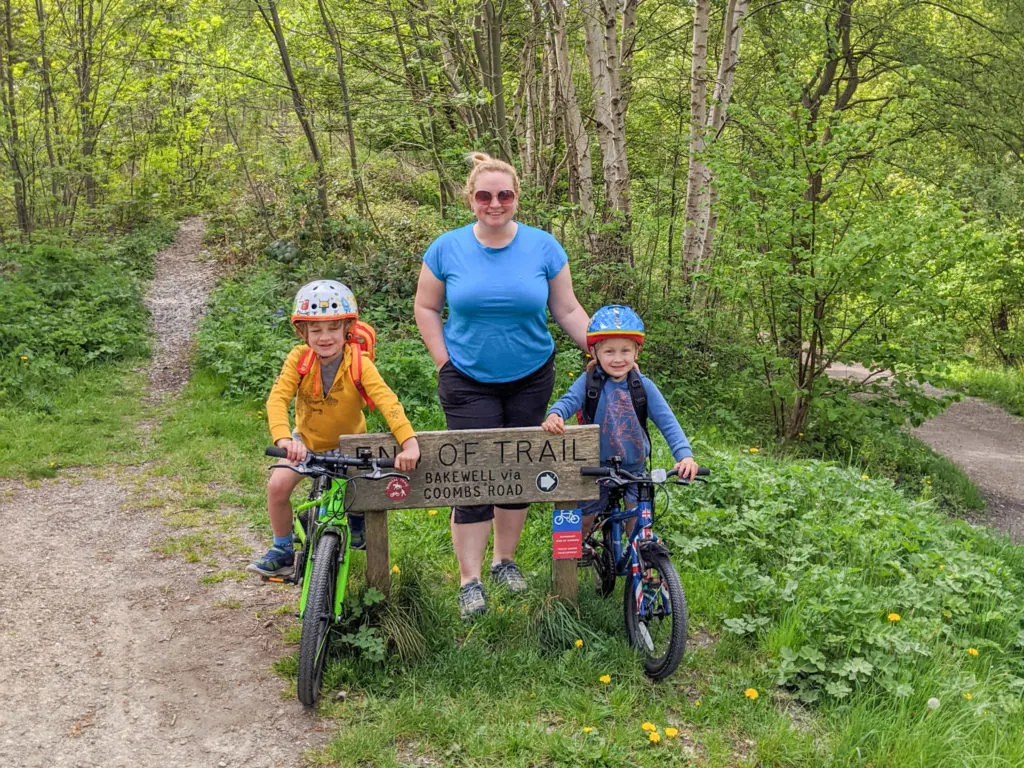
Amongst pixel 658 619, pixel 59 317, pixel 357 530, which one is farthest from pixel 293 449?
pixel 59 317

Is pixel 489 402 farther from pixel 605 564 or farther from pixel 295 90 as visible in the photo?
pixel 295 90

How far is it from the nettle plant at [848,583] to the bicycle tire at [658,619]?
51 centimetres

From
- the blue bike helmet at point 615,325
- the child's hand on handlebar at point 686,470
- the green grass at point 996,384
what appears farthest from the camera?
the green grass at point 996,384

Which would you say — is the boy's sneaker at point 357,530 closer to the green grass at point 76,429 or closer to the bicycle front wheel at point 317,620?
the bicycle front wheel at point 317,620

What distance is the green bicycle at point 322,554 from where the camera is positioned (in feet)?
10.7

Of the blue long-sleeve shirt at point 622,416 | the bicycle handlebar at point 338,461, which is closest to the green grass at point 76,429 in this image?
the bicycle handlebar at point 338,461

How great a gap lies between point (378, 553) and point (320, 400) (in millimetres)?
771

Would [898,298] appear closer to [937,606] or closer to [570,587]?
Result: [937,606]

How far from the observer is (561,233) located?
983cm

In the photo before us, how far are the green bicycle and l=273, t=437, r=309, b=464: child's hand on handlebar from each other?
0.03 meters

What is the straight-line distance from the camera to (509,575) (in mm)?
4219

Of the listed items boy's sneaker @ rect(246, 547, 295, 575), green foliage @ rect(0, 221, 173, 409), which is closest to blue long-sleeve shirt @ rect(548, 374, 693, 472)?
boy's sneaker @ rect(246, 547, 295, 575)

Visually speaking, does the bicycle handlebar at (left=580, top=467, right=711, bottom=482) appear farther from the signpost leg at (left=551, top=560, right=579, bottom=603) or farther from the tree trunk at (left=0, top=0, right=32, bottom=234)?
the tree trunk at (left=0, top=0, right=32, bottom=234)

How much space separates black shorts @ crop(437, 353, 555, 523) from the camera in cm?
386
